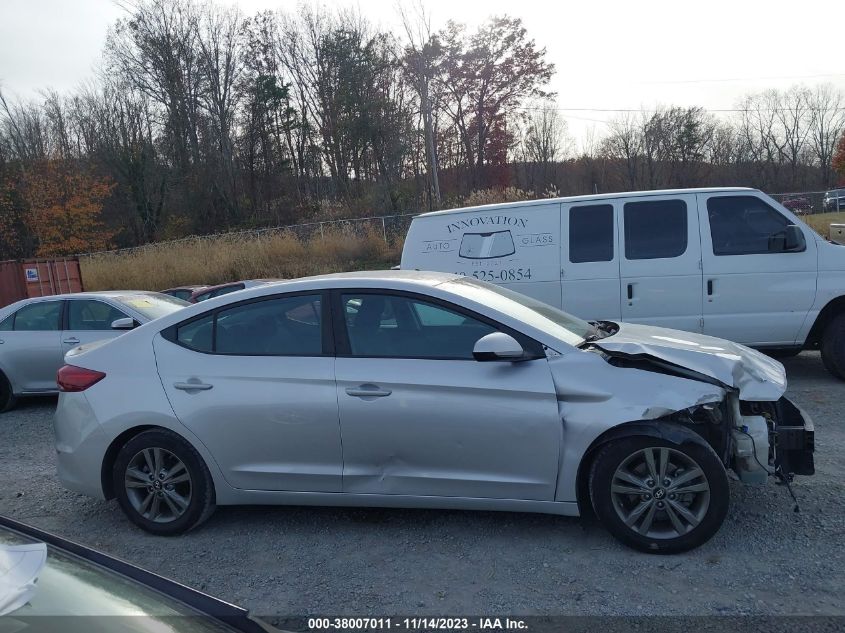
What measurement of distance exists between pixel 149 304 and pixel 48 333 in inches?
49.8

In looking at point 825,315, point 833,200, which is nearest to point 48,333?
point 825,315

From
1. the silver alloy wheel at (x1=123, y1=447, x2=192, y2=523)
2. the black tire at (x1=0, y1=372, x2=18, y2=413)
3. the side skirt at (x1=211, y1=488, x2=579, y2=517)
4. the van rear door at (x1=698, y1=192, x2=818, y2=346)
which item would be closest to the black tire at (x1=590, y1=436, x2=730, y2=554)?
the side skirt at (x1=211, y1=488, x2=579, y2=517)

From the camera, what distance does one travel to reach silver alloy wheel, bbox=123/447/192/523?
14.2 ft

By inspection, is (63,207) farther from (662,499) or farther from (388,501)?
(662,499)

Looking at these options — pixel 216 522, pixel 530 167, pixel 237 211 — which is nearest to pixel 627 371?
pixel 216 522

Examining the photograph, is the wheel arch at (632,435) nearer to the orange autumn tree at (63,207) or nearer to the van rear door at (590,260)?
the van rear door at (590,260)

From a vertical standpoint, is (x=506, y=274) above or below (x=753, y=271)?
above

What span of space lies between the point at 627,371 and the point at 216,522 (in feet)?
9.41

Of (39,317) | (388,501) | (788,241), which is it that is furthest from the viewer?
(39,317)

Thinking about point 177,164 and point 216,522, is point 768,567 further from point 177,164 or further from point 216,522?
point 177,164

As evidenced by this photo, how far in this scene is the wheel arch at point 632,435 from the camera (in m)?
3.71

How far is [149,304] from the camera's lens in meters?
8.91

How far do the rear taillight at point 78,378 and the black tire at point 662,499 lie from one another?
321 centimetres

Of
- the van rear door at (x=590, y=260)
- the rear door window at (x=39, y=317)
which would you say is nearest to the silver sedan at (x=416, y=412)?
the van rear door at (x=590, y=260)
